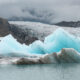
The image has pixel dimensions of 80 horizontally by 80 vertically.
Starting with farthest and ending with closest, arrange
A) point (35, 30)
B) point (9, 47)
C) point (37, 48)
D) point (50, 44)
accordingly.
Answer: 1. point (35, 30)
2. point (37, 48)
3. point (50, 44)
4. point (9, 47)

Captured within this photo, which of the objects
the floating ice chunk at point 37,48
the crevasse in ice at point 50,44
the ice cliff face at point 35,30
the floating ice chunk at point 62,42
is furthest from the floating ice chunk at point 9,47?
the ice cliff face at point 35,30

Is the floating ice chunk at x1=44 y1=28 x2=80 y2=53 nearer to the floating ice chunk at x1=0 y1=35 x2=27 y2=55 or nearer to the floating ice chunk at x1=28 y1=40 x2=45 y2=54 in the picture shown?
A: the floating ice chunk at x1=28 y1=40 x2=45 y2=54

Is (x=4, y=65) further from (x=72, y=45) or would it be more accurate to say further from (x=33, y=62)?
(x=72, y=45)

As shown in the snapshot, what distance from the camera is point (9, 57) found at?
29.6 meters

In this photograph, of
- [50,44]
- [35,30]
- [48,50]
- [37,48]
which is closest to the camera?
[50,44]

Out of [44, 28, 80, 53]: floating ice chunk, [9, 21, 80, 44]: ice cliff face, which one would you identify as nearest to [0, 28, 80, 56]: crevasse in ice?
[44, 28, 80, 53]: floating ice chunk

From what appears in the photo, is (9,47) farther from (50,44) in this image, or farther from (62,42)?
(62,42)

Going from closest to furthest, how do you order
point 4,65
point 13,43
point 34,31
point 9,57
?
1. point 4,65
2. point 9,57
3. point 13,43
4. point 34,31

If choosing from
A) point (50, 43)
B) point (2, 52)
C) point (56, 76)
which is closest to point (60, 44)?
point (50, 43)

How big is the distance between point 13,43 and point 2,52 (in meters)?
1.64

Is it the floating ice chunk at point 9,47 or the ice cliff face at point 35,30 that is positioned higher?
the floating ice chunk at point 9,47

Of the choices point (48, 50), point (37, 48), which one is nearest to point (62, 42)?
point (48, 50)

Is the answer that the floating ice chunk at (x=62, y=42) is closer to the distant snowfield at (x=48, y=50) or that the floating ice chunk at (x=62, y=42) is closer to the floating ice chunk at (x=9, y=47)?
the distant snowfield at (x=48, y=50)

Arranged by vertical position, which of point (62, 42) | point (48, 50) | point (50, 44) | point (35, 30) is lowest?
point (35, 30)
